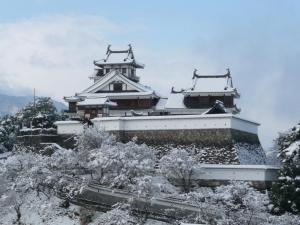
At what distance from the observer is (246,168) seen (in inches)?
1223

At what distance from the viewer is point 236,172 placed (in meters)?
31.3

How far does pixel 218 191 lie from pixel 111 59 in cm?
2325

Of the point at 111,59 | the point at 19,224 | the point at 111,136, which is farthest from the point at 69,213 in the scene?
the point at 111,59

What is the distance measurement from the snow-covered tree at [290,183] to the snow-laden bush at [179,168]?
5136 mm

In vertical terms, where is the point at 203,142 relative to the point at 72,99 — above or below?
below

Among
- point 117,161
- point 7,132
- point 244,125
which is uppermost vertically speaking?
point 244,125

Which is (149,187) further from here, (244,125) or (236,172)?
(244,125)

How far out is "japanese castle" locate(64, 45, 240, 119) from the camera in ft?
137

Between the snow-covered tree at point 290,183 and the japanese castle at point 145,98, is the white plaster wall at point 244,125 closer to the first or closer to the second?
the japanese castle at point 145,98

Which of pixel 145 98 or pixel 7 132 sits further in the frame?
pixel 7 132

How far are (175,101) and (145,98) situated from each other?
7.41 ft

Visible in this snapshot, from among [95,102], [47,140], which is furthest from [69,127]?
[95,102]

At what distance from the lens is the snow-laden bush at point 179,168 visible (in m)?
30.5

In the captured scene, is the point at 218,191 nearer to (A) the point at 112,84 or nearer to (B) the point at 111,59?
(A) the point at 112,84
